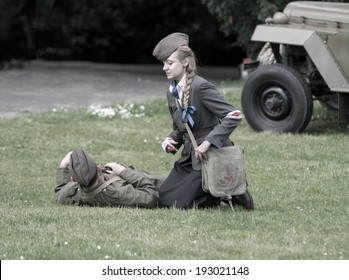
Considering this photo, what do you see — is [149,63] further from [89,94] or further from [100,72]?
[89,94]

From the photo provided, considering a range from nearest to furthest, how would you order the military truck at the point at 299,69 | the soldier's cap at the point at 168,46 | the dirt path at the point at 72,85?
the soldier's cap at the point at 168,46 → the military truck at the point at 299,69 → the dirt path at the point at 72,85

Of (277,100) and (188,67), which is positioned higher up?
(188,67)

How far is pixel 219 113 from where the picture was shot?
270 inches

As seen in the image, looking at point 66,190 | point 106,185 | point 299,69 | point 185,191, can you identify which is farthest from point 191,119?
point 299,69

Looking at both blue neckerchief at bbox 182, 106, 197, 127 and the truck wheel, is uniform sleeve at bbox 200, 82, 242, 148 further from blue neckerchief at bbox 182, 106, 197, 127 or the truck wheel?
the truck wheel

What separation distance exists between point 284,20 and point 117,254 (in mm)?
5902

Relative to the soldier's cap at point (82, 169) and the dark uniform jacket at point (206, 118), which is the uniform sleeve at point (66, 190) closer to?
the soldier's cap at point (82, 169)

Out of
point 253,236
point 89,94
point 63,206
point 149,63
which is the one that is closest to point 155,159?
point 63,206

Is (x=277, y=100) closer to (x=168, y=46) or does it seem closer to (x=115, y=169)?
(x=115, y=169)

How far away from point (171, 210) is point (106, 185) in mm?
534

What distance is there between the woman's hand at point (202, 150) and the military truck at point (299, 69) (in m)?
3.99

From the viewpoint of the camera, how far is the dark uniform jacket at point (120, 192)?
7.11m

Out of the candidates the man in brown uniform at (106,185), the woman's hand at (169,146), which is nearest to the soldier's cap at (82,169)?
the man in brown uniform at (106,185)

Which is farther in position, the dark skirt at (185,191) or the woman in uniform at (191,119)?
the dark skirt at (185,191)
